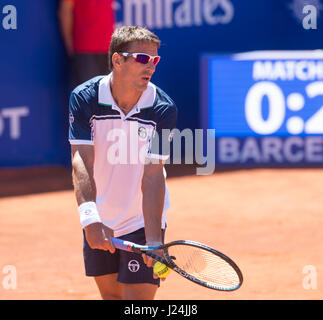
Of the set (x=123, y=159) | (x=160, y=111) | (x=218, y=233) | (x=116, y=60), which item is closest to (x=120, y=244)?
(x=123, y=159)

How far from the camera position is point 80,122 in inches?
142

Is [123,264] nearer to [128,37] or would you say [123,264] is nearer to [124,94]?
[124,94]

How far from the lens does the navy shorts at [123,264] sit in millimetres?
→ 3797

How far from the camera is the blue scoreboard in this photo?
984cm

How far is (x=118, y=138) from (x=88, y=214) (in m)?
0.50

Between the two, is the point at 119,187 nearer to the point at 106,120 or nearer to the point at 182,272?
the point at 106,120

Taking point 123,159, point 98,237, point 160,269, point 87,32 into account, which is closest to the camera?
point 98,237

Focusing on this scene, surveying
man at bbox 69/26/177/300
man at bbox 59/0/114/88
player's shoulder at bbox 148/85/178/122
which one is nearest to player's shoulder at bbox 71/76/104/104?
man at bbox 69/26/177/300

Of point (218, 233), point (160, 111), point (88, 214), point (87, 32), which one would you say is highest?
point (87, 32)

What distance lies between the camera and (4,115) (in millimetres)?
9539

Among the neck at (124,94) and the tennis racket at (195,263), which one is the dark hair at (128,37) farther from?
the tennis racket at (195,263)

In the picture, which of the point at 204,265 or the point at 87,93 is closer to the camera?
the point at 204,265

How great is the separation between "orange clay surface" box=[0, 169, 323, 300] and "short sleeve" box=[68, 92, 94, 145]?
66.6 inches

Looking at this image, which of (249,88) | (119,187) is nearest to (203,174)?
(249,88)
